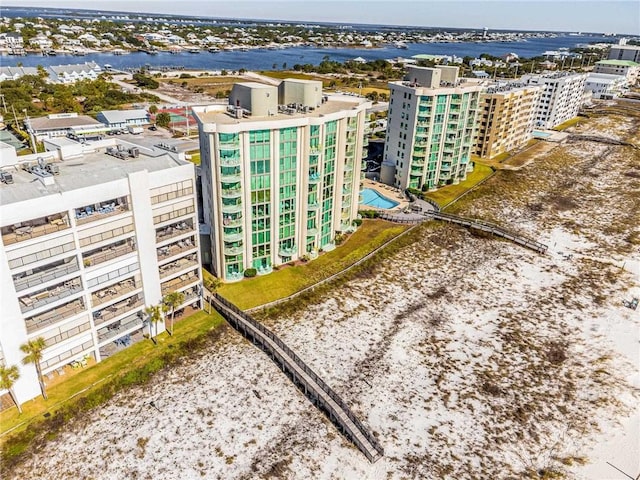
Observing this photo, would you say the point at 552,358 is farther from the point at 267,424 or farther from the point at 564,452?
the point at 267,424

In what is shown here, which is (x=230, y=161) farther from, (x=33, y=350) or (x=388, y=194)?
(x=388, y=194)

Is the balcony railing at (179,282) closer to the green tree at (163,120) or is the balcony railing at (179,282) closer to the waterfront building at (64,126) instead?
the waterfront building at (64,126)

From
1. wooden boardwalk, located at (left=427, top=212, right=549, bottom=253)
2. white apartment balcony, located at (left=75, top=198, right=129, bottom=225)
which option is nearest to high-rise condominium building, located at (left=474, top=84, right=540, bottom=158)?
wooden boardwalk, located at (left=427, top=212, right=549, bottom=253)

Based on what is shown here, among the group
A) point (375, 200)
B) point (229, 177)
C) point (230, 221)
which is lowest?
point (375, 200)

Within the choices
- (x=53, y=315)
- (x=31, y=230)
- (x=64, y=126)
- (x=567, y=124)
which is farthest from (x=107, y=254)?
(x=567, y=124)

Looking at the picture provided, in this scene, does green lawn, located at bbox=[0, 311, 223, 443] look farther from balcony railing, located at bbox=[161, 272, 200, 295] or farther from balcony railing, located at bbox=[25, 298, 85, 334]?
Result: balcony railing, located at bbox=[25, 298, 85, 334]

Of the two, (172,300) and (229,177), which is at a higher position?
(229,177)
